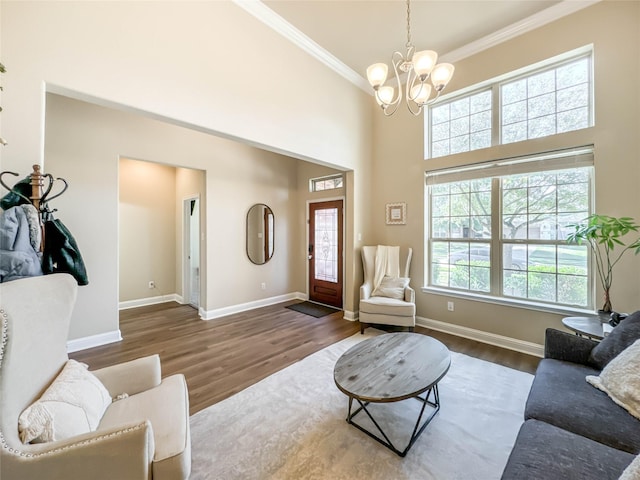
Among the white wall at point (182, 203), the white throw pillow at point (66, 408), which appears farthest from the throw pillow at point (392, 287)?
the white throw pillow at point (66, 408)

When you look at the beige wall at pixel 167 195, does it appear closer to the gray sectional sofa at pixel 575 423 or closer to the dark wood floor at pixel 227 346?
the dark wood floor at pixel 227 346

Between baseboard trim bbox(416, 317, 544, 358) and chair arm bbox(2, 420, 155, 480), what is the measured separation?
11.9 feet

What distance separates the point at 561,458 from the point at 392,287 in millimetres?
2708

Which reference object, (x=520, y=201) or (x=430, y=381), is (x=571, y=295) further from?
(x=430, y=381)

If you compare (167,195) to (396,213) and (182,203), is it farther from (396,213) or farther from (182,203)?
(396,213)

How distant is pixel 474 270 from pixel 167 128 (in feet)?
15.8

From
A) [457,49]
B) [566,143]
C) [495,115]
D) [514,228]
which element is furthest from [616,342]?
[457,49]

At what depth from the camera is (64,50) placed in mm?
1795

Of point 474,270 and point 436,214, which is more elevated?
point 436,214

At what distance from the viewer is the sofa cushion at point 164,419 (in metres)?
1.08

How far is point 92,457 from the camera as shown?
3.25ft

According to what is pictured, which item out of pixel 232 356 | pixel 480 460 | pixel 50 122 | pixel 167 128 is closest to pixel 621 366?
pixel 480 460

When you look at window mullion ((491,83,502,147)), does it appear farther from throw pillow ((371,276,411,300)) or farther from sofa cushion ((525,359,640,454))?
sofa cushion ((525,359,640,454))

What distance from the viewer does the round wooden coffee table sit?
1598 mm
